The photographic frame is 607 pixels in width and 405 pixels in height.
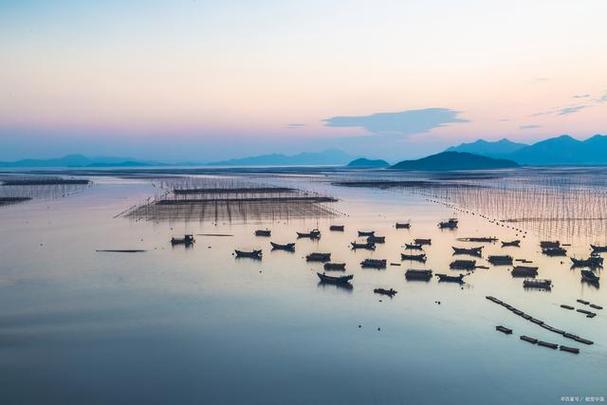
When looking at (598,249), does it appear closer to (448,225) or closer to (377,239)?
(448,225)

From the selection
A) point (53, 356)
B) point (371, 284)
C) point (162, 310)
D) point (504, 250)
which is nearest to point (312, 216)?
point (504, 250)

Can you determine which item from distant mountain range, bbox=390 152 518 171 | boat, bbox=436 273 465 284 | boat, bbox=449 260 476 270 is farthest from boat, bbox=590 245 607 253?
distant mountain range, bbox=390 152 518 171

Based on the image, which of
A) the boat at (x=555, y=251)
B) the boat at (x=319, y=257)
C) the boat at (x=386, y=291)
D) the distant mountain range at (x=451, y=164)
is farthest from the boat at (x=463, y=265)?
the distant mountain range at (x=451, y=164)

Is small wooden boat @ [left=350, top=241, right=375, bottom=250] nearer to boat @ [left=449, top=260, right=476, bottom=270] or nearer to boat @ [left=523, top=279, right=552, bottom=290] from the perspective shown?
boat @ [left=449, top=260, right=476, bottom=270]

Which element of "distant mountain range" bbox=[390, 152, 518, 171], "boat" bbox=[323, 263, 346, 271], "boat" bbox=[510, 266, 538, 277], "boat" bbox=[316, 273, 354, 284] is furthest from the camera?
"distant mountain range" bbox=[390, 152, 518, 171]

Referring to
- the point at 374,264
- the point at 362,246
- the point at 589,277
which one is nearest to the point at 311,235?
the point at 362,246

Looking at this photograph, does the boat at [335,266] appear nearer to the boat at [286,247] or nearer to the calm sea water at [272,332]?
the calm sea water at [272,332]

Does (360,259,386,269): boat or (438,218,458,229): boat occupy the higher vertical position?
(438,218,458,229): boat

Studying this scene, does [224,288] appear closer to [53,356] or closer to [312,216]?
[53,356]

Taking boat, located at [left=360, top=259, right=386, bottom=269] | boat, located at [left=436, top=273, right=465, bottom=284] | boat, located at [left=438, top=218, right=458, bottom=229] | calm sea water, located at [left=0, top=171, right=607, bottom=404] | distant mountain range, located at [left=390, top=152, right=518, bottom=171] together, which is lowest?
calm sea water, located at [left=0, top=171, right=607, bottom=404]
